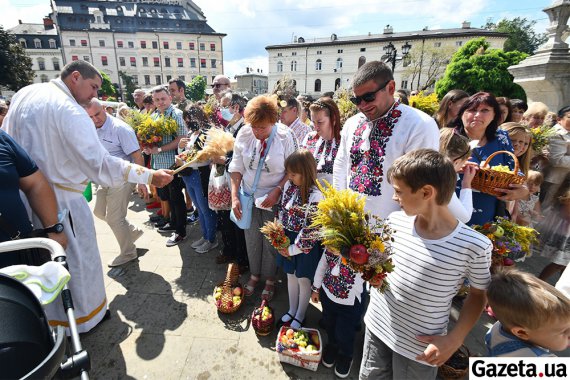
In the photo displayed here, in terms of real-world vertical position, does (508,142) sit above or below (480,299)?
above

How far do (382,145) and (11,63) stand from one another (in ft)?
134

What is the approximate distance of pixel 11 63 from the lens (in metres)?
27.8

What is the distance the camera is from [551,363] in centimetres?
128

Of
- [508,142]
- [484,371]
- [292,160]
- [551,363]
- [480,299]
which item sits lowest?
[484,371]

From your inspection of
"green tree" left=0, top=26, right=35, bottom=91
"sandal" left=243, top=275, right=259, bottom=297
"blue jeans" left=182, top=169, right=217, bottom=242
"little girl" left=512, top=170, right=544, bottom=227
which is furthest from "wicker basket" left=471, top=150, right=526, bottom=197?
"green tree" left=0, top=26, right=35, bottom=91

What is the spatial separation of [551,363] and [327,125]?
7.83 feet

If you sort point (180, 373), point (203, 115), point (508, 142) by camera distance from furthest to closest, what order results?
1. point (203, 115)
2. point (508, 142)
3. point (180, 373)

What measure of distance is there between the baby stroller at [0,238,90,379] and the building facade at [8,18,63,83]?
71.3m

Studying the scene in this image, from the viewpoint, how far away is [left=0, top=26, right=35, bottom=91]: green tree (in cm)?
2729

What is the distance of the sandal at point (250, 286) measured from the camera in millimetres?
3420

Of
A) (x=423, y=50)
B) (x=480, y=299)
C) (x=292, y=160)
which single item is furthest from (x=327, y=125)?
(x=423, y=50)

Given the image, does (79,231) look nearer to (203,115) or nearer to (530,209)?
(203,115)

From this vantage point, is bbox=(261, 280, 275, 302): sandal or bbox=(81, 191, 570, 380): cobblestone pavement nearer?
bbox=(81, 191, 570, 380): cobblestone pavement

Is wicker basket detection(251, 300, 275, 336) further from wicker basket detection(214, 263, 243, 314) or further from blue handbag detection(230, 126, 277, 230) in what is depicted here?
blue handbag detection(230, 126, 277, 230)
